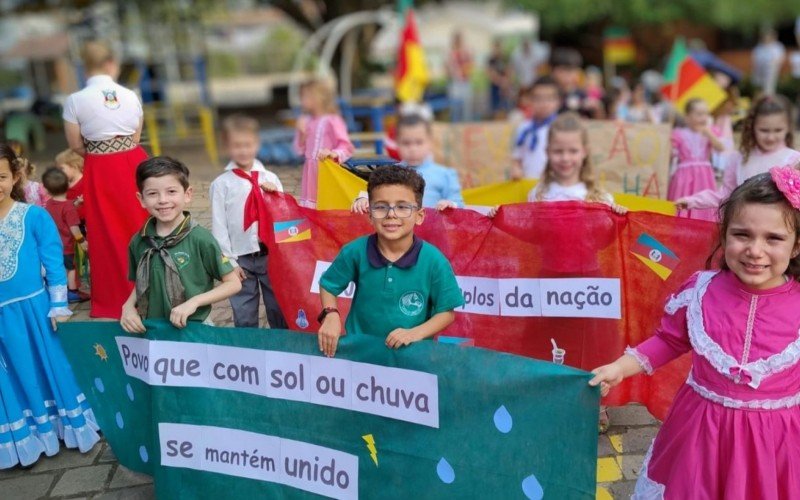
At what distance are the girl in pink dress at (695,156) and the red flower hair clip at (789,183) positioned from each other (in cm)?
415

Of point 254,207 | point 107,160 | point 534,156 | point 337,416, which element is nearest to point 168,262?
point 254,207

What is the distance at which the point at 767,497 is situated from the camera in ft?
7.50

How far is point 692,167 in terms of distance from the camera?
20.7ft

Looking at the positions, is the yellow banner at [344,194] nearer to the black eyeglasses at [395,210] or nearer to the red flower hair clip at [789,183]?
the black eyeglasses at [395,210]

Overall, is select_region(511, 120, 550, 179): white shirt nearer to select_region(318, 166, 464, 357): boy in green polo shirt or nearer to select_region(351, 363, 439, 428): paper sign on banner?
select_region(318, 166, 464, 357): boy in green polo shirt

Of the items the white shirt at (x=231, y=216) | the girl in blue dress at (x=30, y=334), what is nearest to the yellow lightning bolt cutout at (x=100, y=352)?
the girl in blue dress at (x=30, y=334)

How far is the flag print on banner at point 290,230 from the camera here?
4.08 metres

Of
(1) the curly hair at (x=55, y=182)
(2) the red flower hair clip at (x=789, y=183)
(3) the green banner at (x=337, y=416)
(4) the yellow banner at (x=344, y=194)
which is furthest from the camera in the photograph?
(1) the curly hair at (x=55, y=182)

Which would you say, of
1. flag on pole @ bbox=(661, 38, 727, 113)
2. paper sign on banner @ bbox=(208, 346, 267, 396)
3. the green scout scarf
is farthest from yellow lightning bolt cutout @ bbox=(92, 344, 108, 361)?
flag on pole @ bbox=(661, 38, 727, 113)

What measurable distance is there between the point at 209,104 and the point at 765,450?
532 inches

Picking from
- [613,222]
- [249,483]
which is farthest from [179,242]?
[613,222]

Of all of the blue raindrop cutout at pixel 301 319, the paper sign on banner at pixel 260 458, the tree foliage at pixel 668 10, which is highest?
the tree foliage at pixel 668 10

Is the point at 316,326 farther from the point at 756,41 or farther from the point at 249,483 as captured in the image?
the point at 756,41

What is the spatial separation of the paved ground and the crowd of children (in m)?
0.08
